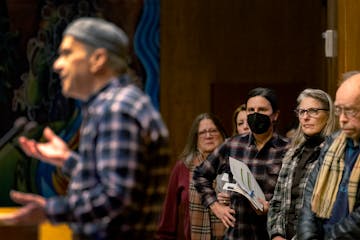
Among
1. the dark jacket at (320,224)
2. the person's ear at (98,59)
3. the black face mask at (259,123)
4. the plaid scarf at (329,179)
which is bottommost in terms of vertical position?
the dark jacket at (320,224)

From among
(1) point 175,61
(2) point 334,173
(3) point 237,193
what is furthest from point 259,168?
(1) point 175,61

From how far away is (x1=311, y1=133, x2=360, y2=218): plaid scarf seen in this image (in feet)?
13.9

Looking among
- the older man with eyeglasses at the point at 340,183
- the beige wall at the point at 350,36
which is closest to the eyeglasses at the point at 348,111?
the older man with eyeglasses at the point at 340,183

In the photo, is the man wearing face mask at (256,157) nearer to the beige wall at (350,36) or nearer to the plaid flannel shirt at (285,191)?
the plaid flannel shirt at (285,191)

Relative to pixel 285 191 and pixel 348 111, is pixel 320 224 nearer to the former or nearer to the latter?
pixel 348 111

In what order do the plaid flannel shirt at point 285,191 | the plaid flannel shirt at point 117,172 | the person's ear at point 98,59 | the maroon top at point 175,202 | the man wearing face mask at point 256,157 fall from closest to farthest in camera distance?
the plaid flannel shirt at point 117,172 → the person's ear at point 98,59 → the plaid flannel shirt at point 285,191 → the man wearing face mask at point 256,157 → the maroon top at point 175,202

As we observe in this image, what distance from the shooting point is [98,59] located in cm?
309

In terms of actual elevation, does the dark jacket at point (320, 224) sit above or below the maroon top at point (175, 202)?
above

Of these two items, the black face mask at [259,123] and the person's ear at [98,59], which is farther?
the black face mask at [259,123]

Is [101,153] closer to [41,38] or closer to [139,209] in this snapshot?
[139,209]

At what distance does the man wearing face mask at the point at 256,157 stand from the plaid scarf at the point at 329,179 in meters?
1.05

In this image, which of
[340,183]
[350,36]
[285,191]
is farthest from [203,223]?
[340,183]

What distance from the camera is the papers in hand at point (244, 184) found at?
207 inches

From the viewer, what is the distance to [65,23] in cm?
896
